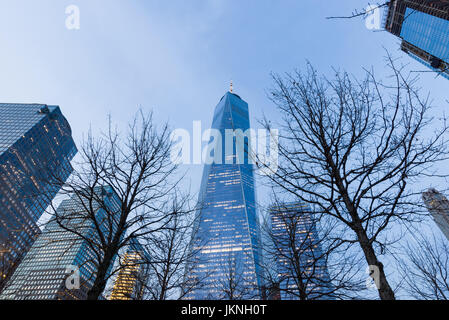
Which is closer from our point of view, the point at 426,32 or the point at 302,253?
the point at 302,253

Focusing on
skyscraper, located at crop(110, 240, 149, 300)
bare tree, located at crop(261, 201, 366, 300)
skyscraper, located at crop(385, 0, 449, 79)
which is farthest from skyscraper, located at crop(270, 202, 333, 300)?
skyscraper, located at crop(385, 0, 449, 79)

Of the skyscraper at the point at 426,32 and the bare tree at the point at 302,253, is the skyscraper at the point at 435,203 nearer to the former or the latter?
the bare tree at the point at 302,253

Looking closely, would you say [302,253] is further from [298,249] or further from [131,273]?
[131,273]

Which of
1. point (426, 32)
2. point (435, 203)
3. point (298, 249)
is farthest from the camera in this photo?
point (426, 32)

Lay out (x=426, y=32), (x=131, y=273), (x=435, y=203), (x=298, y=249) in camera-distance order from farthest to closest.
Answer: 1. (x=426, y=32)
2. (x=131, y=273)
3. (x=298, y=249)
4. (x=435, y=203)

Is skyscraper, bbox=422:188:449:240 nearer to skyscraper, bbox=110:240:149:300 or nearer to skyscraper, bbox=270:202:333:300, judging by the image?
skyscraper, bbox=270:202:333:300

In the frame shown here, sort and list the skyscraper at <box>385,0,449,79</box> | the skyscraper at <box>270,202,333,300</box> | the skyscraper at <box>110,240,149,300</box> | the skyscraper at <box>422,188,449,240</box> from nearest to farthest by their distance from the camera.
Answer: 1. the skyscraper at <box>422,188,449,240</box>
2. the skyscraper at <box>270,202,333,300</box>
3. the skyscraper at <box>110,240,149,300</box>
4. the skyscraper at <box>385,0,449,79</box>

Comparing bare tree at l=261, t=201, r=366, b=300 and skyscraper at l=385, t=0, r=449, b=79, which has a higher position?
skyscraper at l=385, t=0, r=449, b=79

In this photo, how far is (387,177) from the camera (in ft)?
14.7

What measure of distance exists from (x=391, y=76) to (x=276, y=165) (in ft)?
9.65

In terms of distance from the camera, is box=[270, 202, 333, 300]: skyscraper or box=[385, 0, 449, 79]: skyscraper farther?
box=[385, 0, 449, 79]: skyscraper

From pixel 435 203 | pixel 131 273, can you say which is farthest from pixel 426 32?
pixel 131 273
